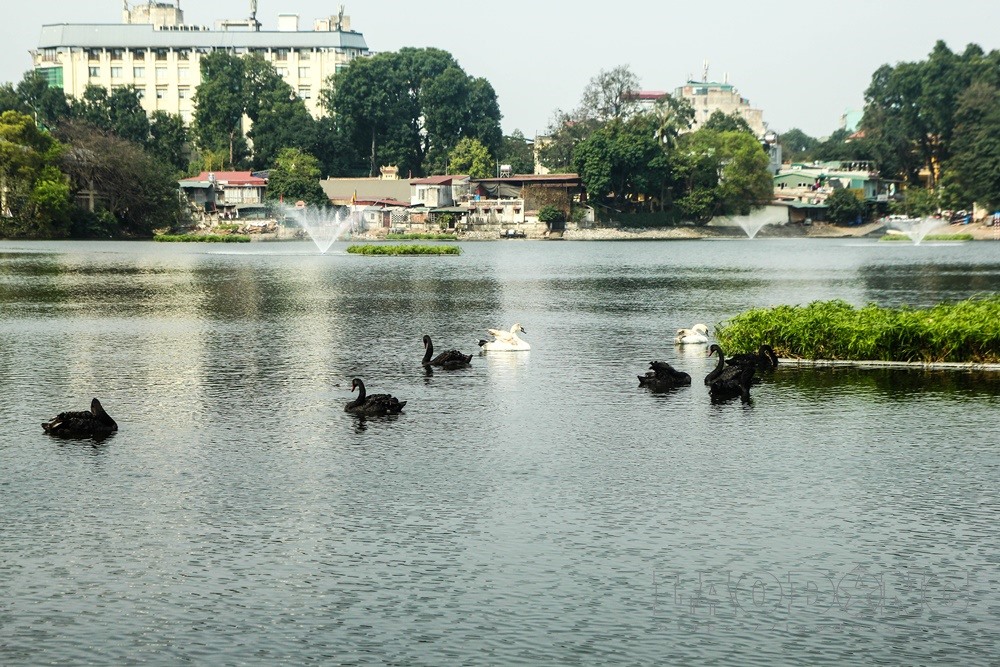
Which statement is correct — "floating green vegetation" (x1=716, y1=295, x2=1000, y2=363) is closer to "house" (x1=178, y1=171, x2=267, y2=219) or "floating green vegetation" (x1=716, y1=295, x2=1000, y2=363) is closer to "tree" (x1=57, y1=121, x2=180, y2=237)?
"tree" (x1=57, y1=121, x2=180, y2=237)

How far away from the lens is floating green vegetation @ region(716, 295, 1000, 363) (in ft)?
113

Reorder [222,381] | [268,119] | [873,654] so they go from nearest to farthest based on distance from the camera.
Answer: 1. [873,654]
2. [222,381]
3. [268,119]

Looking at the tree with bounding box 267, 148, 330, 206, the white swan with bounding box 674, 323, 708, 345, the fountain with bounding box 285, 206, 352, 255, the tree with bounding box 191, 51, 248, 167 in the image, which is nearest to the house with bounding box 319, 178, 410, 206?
the tree with bounding box 267, 148, 330, 206

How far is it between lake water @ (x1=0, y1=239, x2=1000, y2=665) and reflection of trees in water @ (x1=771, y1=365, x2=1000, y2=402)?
143mm

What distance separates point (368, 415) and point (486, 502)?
8.17 meters

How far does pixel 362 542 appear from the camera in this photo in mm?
17516

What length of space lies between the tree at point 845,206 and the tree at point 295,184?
67.6 meters

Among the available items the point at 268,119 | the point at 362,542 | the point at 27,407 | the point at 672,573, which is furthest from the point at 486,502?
the point at 268,119

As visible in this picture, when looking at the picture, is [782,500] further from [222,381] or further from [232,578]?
[222,381]

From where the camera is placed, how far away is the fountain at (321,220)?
557 feet

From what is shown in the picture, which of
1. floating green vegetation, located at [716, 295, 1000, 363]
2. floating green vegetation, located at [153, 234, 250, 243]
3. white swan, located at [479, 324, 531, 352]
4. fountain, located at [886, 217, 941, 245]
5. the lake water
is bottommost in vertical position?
the lake water

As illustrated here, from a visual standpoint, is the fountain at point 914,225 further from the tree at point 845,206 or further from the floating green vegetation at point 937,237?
the tree at point 845,206

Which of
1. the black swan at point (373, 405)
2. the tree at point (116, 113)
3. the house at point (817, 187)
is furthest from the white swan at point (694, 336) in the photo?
the tree at point (116, 113)

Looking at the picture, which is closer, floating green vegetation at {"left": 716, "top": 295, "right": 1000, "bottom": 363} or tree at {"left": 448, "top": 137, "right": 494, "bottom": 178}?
floating green vegetation at {"left": 716, "top": 295, "right": 1000, "bottom": 363}
